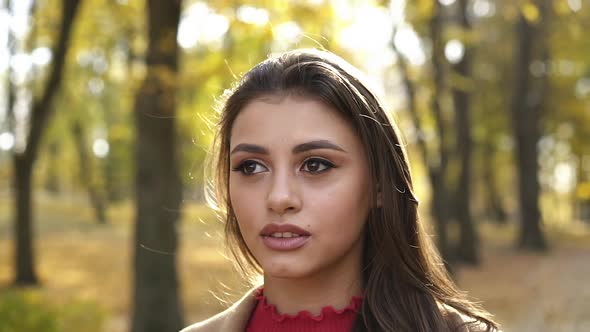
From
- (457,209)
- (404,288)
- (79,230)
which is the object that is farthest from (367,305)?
(79,230)

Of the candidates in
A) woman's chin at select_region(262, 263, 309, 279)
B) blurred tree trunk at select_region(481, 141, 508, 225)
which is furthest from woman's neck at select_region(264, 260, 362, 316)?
blurred tree trunk at select_region(481, 141, 508, 225)

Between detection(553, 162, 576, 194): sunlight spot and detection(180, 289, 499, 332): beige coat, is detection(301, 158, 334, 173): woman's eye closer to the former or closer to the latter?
detection(180, 289, 499, 332): beige coat

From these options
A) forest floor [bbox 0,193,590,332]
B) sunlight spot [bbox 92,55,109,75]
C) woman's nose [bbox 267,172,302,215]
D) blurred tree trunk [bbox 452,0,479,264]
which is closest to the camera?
woman's nose [bbox 267,172,302,215]

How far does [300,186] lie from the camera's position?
2.03 meters

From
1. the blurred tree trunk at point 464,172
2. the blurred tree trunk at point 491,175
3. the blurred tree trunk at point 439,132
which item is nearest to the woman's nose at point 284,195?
the blurred tree trunk at point 439,132

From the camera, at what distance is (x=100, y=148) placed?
101ft

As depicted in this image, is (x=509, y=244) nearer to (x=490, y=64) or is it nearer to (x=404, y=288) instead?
(x=490, y=64)

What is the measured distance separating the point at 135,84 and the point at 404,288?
5951mm

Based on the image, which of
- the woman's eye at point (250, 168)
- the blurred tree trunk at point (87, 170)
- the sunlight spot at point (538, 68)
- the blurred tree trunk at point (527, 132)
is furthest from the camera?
the blurred tree trunk at point (87, 170)

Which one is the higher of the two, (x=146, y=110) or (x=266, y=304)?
(x=146, y=110)

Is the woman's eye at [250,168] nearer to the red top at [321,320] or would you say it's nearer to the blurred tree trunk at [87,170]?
the red top at [321,320]

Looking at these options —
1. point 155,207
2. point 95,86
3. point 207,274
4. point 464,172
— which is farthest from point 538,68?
point 155,207

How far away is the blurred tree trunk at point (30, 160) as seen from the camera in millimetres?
11458

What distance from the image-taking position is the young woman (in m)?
2.04
